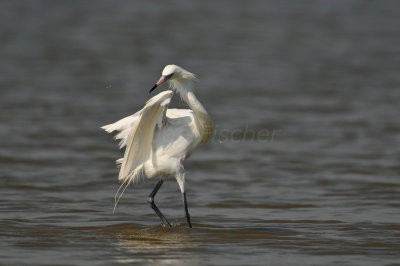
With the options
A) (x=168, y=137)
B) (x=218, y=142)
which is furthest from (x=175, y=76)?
(x=218, y=142)

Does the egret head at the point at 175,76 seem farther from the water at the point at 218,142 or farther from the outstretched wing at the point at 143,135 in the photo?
the water at the point at 218,142

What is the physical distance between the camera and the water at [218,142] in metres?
8.36

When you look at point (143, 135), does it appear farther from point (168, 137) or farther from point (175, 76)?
point (175, 76)

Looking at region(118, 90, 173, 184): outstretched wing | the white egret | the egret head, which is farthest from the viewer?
the white egret

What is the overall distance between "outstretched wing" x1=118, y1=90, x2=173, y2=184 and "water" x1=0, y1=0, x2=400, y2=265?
694 mm

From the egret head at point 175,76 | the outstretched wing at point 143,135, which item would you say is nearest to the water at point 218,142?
the outstretched wing at point 143,135

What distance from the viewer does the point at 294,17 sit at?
3112 cm

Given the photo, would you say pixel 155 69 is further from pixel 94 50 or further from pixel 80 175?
pixel 80 175

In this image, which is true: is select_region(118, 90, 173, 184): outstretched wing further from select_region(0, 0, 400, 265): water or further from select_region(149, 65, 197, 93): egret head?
select_region(0, 0, 400, 265): water

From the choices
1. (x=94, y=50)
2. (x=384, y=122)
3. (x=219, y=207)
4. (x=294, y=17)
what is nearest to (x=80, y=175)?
(x=219, y=207)

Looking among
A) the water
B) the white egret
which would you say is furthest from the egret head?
the water

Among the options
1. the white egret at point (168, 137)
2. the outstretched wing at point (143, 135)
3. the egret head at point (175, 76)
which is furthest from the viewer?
the white egret at point (168, 137)

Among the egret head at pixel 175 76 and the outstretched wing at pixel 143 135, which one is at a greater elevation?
the egret head at pixel 175 76

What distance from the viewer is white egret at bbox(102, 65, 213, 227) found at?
8.78 meters
